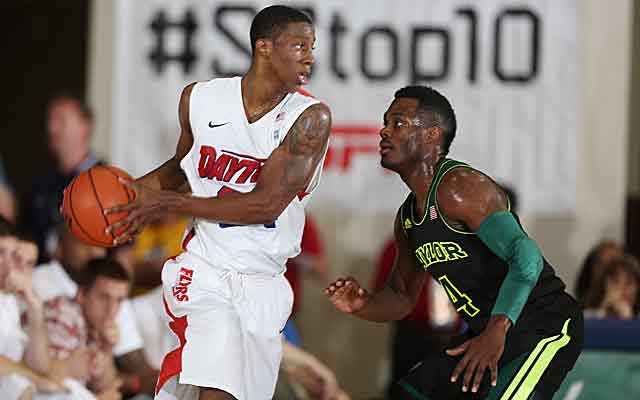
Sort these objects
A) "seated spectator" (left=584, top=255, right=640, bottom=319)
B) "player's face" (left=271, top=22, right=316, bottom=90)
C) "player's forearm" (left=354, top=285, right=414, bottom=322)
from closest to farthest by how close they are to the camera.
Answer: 1. "player's face" (left=271, top=22, right=316, bottom=90)
2. "player's forearm" (left=354, top=285, right=414, bottom=322)
3. "seated spectator" (left=584, top=255, right=640, bottom=319)

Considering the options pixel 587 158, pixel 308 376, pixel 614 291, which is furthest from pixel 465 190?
pixel 587 158

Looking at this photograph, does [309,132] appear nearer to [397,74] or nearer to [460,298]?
[460,298]

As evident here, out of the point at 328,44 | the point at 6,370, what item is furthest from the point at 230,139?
the point at 328,44

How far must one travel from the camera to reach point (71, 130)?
26.2 feet

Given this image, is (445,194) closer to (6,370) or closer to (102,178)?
(102,178)

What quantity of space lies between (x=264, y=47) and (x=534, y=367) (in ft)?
5.35

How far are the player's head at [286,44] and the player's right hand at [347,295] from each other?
842 mm

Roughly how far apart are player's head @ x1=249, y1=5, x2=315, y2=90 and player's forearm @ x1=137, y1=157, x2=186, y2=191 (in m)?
0.62

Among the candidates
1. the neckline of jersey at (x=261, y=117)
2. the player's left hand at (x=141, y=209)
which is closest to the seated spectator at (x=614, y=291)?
the neckline of jersey at (x=261, y=117)

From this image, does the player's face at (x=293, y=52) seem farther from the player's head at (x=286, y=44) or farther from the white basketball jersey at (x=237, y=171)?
the white basketball jersey at (x=237, y=171)

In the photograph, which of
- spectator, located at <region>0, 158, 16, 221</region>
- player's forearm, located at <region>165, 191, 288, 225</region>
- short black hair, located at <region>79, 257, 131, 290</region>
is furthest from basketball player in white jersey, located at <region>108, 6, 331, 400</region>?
spectator, located at <region>0, 158, 16, 221</region>

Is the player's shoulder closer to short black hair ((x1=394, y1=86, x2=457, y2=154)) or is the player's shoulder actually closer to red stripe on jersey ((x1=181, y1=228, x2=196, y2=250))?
short black hair ((x1=394, y1=86, x2=457, y2=154))

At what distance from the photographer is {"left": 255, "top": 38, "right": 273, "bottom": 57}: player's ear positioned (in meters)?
4.66

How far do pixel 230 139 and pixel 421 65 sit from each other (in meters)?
4.26
